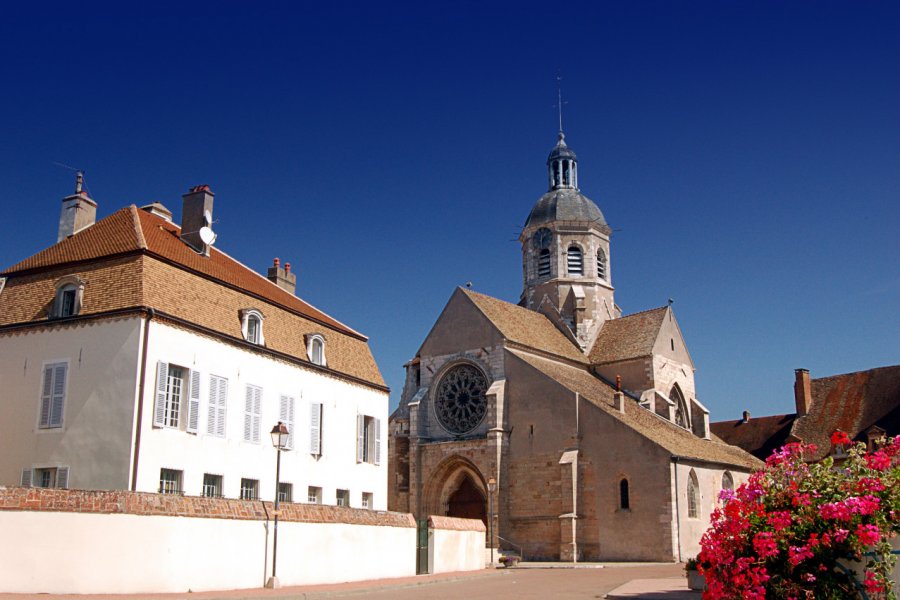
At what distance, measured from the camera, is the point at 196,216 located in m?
23.3

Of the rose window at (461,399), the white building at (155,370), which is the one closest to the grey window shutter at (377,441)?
the white building at (155,370)

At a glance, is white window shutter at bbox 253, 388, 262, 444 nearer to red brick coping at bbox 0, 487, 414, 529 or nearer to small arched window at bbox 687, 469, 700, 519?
red brick coping at bbox 0, 487, 414, 529

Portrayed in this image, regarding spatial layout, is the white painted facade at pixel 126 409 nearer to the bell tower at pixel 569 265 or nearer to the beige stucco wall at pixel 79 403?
the beige stucco wall at pixel 79 403

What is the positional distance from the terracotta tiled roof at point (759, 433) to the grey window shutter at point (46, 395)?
36082 mm

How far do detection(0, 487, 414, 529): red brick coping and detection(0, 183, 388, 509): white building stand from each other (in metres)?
2.98

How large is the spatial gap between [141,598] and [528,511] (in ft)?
72.3

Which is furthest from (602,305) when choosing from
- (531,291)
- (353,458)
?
(353,458)

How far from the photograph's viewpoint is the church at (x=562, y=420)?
31.2 m

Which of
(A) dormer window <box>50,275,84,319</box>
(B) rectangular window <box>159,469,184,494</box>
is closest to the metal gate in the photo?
(B) rectangular window <box>159,469,184,494</box>

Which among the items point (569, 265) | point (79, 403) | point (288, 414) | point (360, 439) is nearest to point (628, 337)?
point (569, 265)

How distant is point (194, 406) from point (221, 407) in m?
0.95

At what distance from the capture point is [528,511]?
110 ft

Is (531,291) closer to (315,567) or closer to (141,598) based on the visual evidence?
(315,567)

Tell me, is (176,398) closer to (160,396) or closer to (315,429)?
(160,396)
